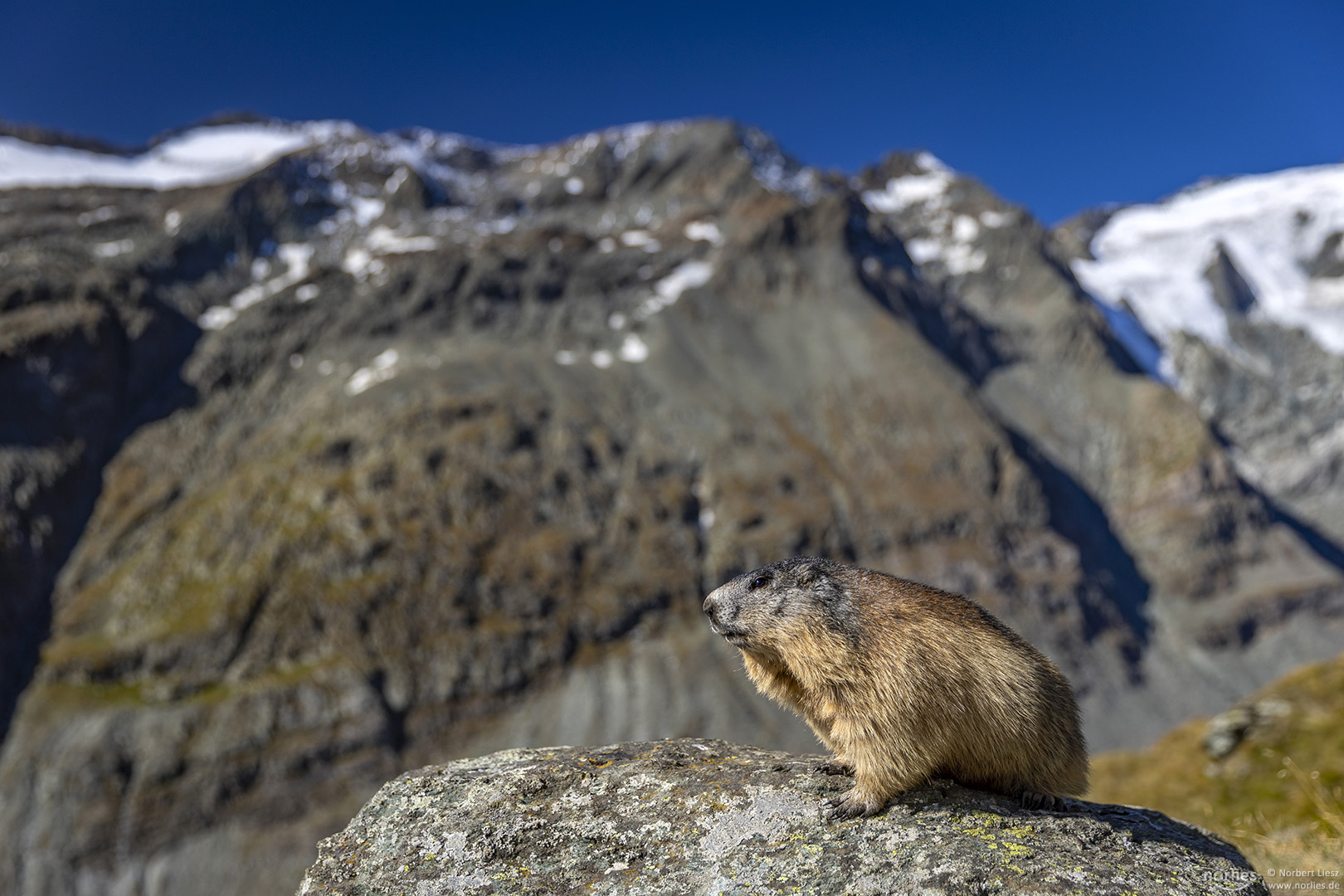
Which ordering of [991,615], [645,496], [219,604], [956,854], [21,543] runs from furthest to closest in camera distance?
1. [645,496]
2. [21,543]
3. [219,604]
4. [991,615]
5. [956,854]

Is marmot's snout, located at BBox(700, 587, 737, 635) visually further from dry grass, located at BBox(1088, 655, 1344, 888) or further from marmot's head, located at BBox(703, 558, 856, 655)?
dry grass, located at BBox(1088, 655, 1344, 888)

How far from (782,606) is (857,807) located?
6.67 feet

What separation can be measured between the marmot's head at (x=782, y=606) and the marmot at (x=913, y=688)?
14 millimetres

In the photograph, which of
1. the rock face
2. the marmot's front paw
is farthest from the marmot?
the rock face

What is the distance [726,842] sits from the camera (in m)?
7.27

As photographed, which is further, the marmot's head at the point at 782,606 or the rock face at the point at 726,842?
the marmot's head at the point at 782,606

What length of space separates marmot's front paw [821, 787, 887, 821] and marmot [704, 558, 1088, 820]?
1 cm

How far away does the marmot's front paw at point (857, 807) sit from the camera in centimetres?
743

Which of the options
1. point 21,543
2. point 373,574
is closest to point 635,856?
point 373,574

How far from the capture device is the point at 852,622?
8.31 metres

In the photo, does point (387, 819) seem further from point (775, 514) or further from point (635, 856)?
point (775, 514)

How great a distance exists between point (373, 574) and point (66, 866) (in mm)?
63746

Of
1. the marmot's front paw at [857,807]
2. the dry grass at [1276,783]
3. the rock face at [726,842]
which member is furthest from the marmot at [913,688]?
the dry grass at [1276,783]

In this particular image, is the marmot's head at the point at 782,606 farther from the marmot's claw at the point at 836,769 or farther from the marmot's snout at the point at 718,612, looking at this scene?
the marmot's claw at the point at 836,769
